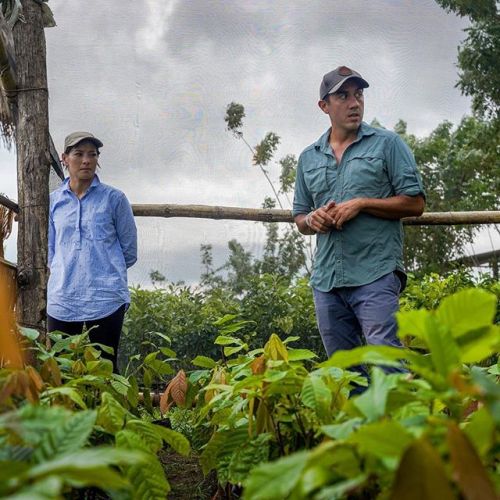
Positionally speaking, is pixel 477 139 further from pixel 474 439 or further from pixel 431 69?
pixel 474 439

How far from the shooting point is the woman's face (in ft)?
9.82

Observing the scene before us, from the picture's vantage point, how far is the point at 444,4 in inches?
619

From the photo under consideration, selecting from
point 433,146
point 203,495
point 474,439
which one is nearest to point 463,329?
point 474,439

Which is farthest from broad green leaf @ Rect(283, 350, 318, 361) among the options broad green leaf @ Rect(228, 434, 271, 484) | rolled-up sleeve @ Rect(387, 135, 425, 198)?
rolled-up sleeve @ Rect(387, 135, 425, 198)

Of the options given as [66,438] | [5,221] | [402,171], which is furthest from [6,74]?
[66,438]

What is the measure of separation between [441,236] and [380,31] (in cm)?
807

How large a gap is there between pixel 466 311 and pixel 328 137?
189 cm

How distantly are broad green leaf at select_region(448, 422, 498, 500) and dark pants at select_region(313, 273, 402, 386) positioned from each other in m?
1.64

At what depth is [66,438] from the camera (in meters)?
0.66

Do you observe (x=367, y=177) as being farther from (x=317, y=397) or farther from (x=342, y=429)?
(x=342, y=429)

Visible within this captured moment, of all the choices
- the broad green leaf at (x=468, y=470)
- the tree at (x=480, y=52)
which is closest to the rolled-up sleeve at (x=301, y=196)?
the broad green leaf at (x=468, y=470)

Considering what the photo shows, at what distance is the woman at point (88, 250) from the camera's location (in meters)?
2.88

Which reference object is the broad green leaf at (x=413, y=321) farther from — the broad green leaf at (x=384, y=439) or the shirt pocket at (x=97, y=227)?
the shirt pocket at (x=97, y=227)

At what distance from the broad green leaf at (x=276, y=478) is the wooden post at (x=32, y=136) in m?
1.51
